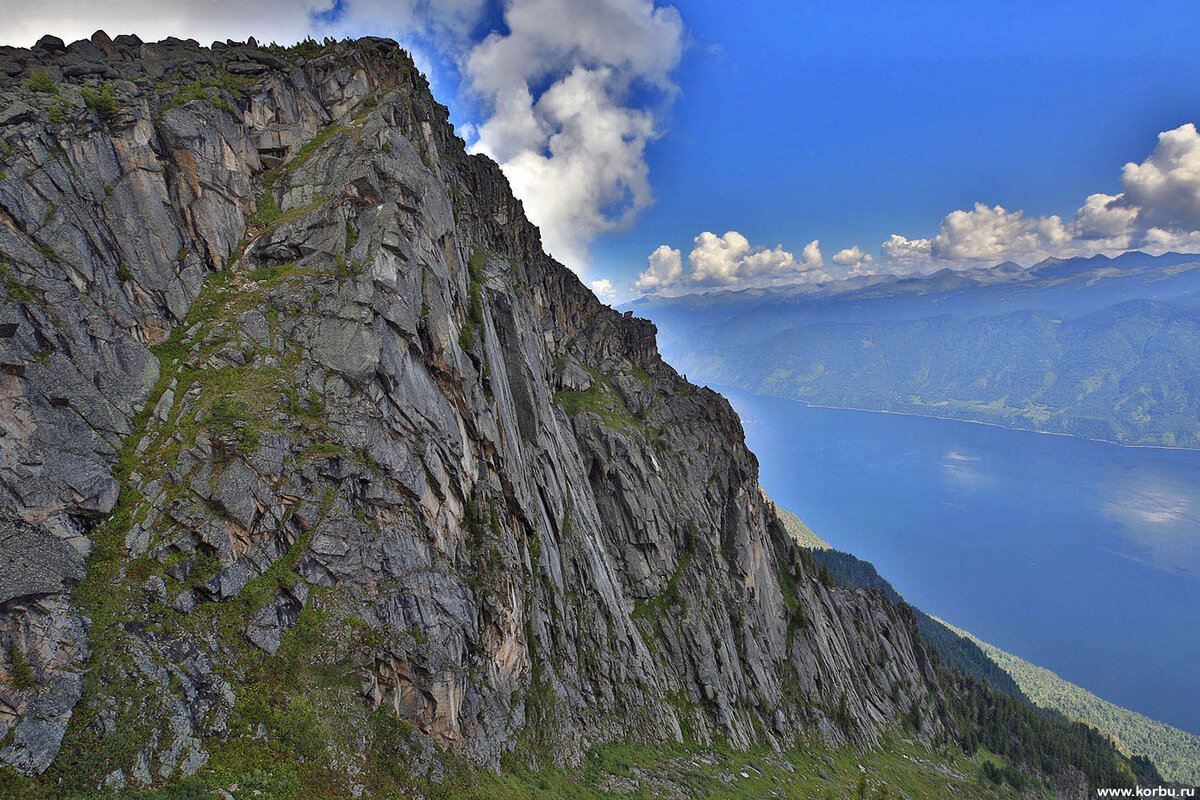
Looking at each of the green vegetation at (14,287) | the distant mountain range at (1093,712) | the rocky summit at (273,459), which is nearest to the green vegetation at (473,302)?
the rocky summit at (273,459)

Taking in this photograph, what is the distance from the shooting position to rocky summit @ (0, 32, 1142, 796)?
1666 centimetres

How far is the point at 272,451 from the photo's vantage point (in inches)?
869

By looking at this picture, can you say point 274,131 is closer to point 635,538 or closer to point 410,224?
point 410,224

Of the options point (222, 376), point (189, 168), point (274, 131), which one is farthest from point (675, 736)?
point (274, 131)

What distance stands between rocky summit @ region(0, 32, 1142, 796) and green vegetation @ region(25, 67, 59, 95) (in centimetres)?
12

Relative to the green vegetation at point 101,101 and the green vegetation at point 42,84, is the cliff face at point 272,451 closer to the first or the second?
the green vegetation at point 101,101

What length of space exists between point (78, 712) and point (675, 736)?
4177 centimetres

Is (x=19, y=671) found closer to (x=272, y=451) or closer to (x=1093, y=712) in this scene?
(x=272, y=451)

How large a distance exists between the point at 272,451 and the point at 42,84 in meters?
24.9

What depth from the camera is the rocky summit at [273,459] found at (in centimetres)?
1666

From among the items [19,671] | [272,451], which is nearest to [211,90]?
[272,451]

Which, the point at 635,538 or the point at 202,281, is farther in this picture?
the point at 635,538

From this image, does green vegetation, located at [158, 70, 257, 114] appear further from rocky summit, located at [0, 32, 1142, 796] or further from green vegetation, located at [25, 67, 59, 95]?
green vegetation, located at [25, 67, 59, 95]

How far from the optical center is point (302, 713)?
1811 cm
